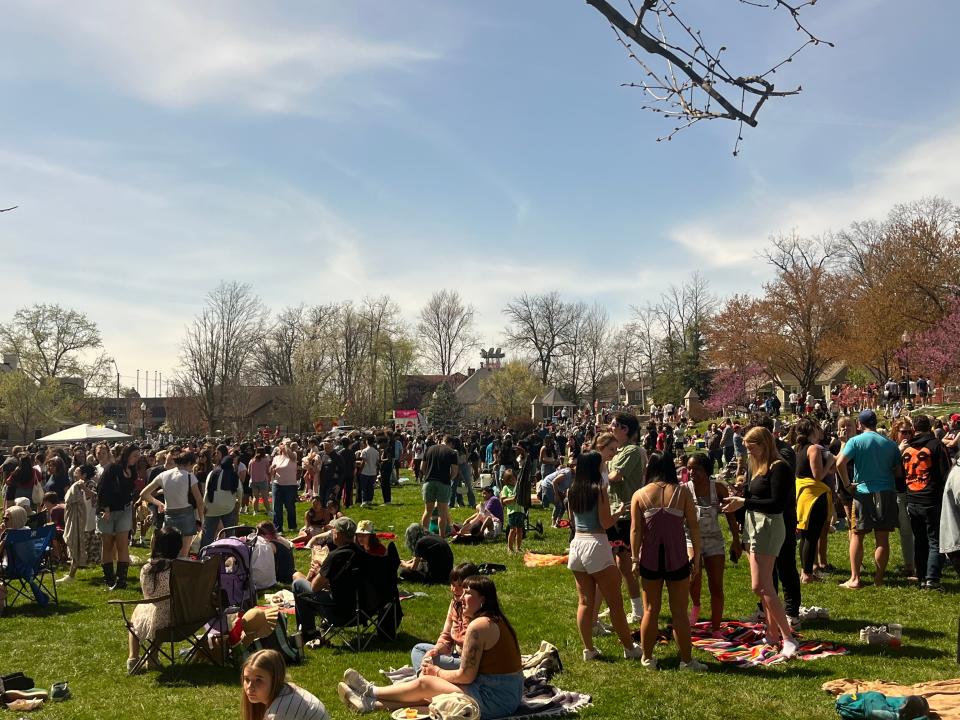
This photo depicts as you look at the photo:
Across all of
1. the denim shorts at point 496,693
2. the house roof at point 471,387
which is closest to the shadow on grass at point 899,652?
the denim shorts at point 496,693

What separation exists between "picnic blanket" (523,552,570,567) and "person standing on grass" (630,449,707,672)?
4.95 meters

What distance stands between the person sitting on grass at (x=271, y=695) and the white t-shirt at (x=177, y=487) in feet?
21.5

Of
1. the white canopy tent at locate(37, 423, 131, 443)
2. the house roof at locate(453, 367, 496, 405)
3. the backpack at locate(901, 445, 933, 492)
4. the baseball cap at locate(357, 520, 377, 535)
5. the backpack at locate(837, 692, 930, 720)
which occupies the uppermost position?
the house roof at locate(453, 367, 496, 405)

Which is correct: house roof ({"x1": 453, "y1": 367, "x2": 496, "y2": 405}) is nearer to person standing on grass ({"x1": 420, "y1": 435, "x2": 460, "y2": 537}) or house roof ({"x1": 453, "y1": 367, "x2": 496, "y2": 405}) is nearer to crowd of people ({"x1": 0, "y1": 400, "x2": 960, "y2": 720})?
person standing on grass ({"x1": 420, "y1": 435, "x2": 460, "y2": 537})

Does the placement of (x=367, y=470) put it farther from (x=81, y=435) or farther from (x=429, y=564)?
(x=81, y=435)

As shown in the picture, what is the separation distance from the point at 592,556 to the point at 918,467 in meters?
4.24

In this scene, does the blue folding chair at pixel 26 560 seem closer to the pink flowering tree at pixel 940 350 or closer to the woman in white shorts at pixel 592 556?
the woman in white shorts at pixel 592 556

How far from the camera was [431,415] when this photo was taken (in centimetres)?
6812

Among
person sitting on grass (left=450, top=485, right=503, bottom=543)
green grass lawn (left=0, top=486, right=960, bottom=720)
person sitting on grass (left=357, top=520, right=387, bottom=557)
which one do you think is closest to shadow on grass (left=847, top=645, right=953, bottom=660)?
green grass lawn (left=0, top=486, right=960, bottom=720)

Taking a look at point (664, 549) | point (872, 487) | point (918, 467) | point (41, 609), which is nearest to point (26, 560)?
point (41, 609)

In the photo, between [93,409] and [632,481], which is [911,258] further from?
[93,409]

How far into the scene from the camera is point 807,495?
8.45 meters

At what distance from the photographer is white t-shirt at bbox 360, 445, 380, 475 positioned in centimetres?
1895

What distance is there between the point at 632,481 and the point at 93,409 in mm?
67277
